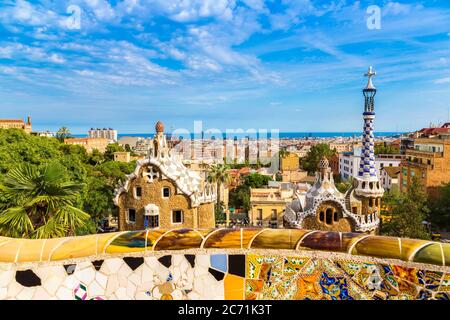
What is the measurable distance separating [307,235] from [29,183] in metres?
6.74

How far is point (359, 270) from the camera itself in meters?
4.27

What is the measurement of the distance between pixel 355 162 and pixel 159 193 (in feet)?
152

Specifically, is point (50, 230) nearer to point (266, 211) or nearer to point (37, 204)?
point (37, 204)

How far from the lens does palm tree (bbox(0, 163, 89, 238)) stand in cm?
781

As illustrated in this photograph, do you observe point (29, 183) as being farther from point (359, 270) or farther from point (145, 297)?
point (359, 270)

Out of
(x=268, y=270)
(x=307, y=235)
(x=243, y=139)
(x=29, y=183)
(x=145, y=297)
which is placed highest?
(x=243, y=139)

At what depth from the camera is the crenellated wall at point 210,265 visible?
4270mm

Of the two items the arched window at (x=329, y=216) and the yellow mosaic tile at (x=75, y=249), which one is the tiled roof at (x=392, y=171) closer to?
the arched window at (x=329, y=216)

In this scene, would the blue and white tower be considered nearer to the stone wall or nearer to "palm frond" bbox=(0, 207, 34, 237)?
the stone wall

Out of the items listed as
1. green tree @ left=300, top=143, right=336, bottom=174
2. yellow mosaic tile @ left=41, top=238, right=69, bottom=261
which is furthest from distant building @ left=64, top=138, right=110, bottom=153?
yellow mosaic tile @ left=41, top=238, right=69, bottom=261

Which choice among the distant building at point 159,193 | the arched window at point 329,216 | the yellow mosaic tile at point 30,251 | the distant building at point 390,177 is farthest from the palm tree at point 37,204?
the distant building at point 390,177

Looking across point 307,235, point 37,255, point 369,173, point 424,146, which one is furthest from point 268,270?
point 424,146

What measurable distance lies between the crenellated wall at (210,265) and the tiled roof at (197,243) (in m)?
0.01

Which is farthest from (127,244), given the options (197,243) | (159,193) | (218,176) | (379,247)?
(218,176)
